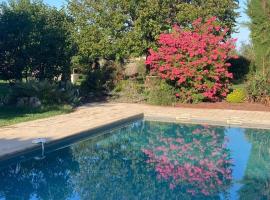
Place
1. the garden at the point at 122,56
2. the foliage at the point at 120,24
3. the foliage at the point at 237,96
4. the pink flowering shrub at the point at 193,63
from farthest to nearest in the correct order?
the foliage at the point at 120,24 < the foliage at the point at 237,96 < the pink flowering shrub at the point at 193,63 < the garden at the point at 122,56

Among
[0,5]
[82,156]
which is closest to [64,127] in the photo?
[82,156]

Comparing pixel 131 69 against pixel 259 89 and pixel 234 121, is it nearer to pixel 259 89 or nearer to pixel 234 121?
pixel 259 89

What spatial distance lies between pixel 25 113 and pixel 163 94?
6299 millimetres

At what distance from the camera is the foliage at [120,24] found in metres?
19.0

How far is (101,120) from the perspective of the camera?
12.4 m

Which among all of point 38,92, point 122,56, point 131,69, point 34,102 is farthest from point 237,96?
point 34,102

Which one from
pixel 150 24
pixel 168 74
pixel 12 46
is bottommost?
pixel 168 74

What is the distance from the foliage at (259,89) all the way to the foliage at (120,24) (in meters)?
5.13

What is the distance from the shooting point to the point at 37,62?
1695cm

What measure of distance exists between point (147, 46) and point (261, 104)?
6.10 meters

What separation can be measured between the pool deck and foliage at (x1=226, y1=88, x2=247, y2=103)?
208 centimetres

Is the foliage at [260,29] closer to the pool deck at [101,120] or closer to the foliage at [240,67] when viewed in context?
the foliage at [240,67]

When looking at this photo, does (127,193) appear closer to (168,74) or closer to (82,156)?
(82,156)

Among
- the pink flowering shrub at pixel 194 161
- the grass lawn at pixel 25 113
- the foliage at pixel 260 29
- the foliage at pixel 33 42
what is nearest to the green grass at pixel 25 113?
the grass lawn at pixel 25 113
